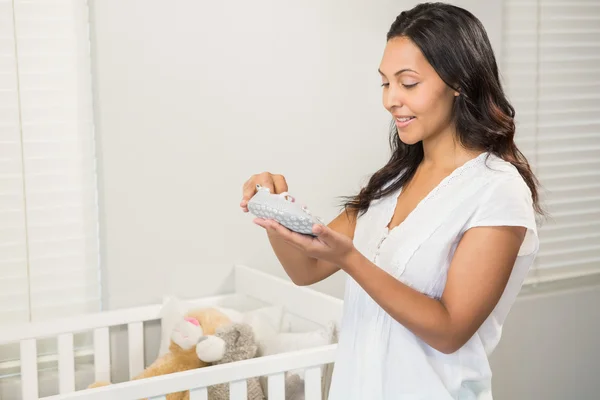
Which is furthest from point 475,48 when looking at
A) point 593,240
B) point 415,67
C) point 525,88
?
point 593,240

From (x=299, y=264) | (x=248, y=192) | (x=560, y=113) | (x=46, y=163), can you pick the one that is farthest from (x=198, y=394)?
(x=560, y=113)

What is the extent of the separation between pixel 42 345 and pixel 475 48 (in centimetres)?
132

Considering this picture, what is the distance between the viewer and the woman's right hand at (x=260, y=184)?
43.6 inches

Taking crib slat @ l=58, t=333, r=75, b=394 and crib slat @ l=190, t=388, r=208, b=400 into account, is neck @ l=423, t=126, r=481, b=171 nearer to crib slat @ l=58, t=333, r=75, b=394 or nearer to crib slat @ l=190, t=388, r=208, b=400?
crib slat @ l=190, t=388, r=208, b=400

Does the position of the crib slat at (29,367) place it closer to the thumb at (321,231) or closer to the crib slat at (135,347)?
the crib slat at (135,347)

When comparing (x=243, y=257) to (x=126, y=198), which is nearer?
(x=126, y=198)

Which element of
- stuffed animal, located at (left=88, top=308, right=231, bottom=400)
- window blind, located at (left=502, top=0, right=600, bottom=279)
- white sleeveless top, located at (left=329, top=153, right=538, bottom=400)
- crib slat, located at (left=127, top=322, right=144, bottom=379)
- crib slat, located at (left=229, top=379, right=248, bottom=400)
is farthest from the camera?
window blind, located at (left=502, top=0, right=600, bottom=279)

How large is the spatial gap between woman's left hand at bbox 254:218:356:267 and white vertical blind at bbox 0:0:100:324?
102 cm

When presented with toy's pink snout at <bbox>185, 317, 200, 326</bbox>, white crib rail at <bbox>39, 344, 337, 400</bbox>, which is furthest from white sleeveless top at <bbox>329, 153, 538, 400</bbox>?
toy's pink snout at <bbox>185, 317, 200, 326</bbox>

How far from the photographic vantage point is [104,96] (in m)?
1.87

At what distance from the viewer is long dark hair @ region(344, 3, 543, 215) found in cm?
107

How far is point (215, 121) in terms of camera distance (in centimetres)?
201

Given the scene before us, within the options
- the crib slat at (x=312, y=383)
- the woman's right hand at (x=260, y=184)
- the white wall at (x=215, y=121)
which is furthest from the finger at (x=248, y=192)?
the white wall at (x=215, y=121)

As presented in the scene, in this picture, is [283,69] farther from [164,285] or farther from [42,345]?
[42,345]
